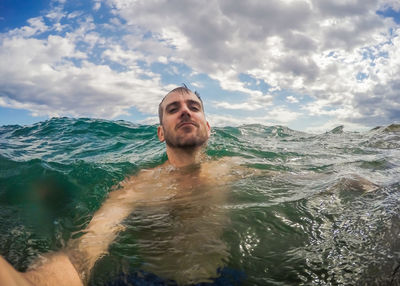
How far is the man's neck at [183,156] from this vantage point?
4.39 meters

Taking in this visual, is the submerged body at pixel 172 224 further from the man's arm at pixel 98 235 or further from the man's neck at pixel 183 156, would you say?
the man's neck at pixel 183 156

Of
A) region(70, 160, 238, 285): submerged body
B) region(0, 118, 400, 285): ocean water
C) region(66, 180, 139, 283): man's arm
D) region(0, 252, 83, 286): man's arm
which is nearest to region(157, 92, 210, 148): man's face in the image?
region(70, 160, 238, 285): submerged body

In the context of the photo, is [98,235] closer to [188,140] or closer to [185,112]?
[188,140]

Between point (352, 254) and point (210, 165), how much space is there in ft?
9.31

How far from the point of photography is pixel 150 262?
192 centimetres

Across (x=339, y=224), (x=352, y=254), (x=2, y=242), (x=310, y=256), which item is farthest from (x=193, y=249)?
(x=2, y=242)

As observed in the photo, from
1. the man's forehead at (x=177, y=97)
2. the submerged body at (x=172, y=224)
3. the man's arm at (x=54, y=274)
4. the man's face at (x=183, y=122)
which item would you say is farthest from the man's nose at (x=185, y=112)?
the man's arm at (x=54, y=274)

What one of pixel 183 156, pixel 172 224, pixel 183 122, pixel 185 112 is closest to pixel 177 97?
pixel 185 112

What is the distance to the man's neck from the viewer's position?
173 inches

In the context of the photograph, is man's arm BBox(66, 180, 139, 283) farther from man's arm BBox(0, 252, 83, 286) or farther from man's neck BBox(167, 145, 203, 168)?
man's neck BBox(167, 145, 203, 168)

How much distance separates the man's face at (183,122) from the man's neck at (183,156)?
0.36 feet

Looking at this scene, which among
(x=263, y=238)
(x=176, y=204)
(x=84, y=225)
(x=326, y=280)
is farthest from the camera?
(x=176, y=204)

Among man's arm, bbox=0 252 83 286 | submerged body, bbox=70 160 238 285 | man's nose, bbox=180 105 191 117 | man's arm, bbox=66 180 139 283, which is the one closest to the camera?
man's arm, bbox=0 252 83 286

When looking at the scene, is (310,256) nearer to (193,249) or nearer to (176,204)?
(193,249)
